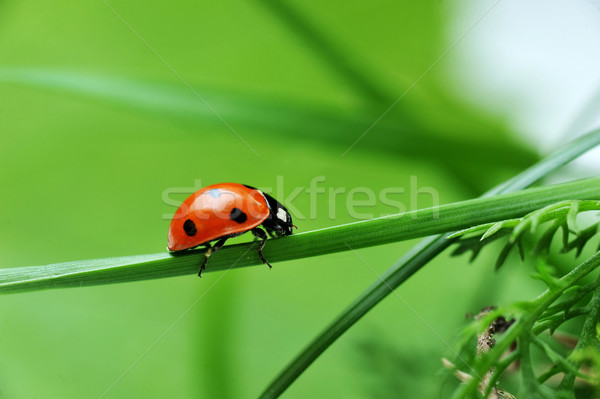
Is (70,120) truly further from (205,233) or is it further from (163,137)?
(205,233)

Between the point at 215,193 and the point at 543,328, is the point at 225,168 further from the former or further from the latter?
the point at 543,328

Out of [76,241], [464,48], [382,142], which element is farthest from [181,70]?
[464,48]

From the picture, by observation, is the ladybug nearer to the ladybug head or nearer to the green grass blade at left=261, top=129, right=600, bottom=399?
the ladybug head

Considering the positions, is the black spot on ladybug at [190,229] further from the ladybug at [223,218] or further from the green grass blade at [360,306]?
the green grass blade at [360,306]

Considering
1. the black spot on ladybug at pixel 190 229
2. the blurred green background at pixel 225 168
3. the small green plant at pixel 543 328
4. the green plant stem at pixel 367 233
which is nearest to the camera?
the small green plant at pixel 543 328

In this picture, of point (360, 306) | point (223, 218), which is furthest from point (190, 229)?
point (360, 306)

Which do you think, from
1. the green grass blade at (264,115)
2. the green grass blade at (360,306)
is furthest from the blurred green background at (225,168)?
the green grass blade at (360,306)
